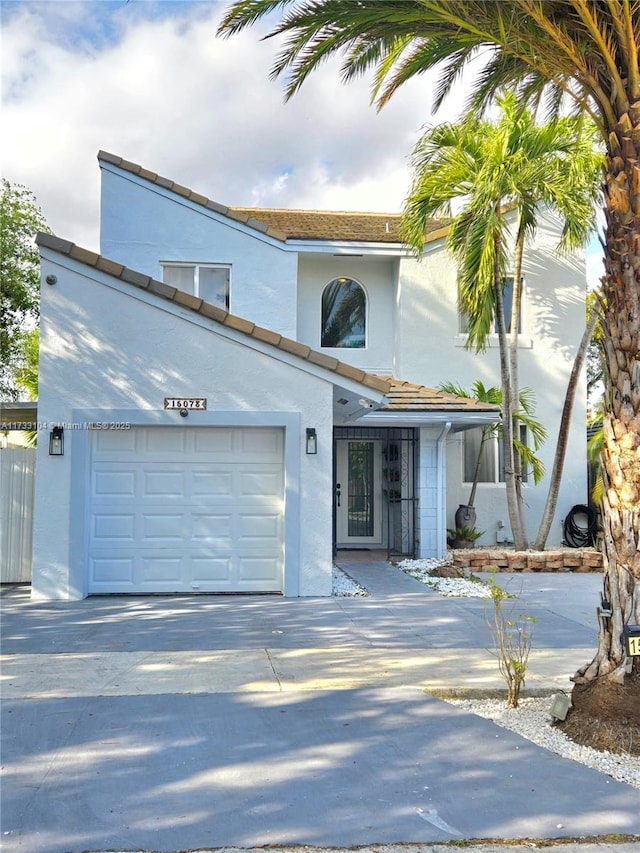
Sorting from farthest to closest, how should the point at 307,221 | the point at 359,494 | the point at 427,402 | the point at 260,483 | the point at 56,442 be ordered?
the point at 307,221
the point at 359,494
the point at 427,402
the point at 260,483
the point at 56,442

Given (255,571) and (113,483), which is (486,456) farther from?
(113,483)

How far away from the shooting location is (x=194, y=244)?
1560 centimetres

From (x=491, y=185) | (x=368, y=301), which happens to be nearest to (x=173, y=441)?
(x=491, y=185)

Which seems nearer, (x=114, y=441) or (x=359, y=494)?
(x=114, y=441)

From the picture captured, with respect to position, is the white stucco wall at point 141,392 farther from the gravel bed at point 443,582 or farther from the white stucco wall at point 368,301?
the white stucco wall at point 368,301

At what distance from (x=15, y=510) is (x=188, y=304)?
3988 mm

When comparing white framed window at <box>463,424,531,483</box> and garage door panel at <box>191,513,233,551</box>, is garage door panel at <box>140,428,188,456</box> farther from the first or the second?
white framed window at <box>463,424,531,483</box>

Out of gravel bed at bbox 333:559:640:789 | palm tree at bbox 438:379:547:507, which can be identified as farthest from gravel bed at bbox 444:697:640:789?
palm tree at bbox 438:379:547:507

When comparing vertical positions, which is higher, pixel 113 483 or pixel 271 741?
pixel 113 483

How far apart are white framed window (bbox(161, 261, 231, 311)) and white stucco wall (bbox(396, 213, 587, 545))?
3733mm

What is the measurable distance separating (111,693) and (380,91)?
6690 millimetres

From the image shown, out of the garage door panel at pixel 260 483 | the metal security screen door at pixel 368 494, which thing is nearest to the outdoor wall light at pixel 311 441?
the garage door panel at pixel 260 483

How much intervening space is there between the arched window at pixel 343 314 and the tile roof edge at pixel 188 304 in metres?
6.04

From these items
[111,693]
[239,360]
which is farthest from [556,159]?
[111,693]
